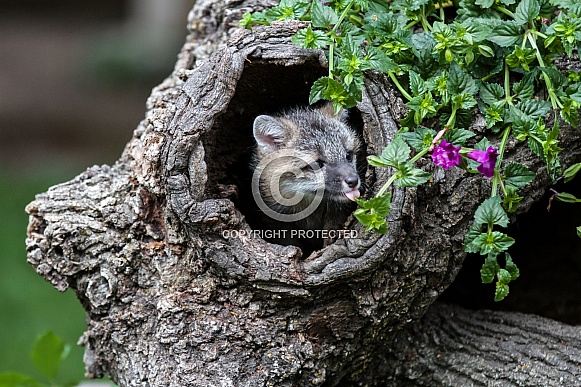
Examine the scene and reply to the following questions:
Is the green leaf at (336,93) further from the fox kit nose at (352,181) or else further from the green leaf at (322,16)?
the fox kit nose at (352,181)

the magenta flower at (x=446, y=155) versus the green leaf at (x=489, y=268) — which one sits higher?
the magenta flower at (x=446, y=155)

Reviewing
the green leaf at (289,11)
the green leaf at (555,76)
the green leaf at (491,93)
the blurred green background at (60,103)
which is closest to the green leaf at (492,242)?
the green leaf at (491,93)

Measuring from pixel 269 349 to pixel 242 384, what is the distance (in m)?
0.18

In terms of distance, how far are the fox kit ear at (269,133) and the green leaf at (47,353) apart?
151 centimetres

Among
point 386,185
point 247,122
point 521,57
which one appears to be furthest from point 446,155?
point 247,122

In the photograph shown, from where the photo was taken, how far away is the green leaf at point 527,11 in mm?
2955

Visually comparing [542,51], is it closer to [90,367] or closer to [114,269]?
[114,269]

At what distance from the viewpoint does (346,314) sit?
3.18m

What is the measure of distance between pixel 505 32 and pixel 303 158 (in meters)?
1.23

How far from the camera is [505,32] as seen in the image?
296cm

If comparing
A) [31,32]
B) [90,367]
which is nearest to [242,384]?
[90,367]

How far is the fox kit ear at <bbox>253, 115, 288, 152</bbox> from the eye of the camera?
3641 millimetres

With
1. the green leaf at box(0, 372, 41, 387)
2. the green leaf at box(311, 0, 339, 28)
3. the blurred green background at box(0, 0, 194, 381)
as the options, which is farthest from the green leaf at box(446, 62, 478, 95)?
the blurred green background at box(0, 0, 194, 381)

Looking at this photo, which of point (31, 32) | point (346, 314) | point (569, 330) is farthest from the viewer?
point (31, 32)
